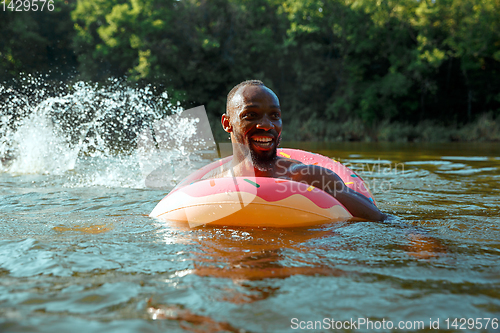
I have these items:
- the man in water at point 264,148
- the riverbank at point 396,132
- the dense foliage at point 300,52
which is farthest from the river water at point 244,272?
the dense foliage at point 300,52

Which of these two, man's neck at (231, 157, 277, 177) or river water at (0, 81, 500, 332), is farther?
man's neck at (231, 157, 277, 177)

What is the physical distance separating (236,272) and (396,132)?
1740 centimetres

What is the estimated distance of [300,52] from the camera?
2459 cm

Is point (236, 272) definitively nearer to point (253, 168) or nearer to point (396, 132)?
point (253, 168)

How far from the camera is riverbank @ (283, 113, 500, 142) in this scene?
1725 cm

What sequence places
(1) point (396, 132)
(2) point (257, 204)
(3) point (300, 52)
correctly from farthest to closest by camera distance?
(3) point (300, 52) < (1) point (396, 132) < (2) point (257, 204)

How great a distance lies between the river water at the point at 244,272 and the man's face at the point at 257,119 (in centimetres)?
60

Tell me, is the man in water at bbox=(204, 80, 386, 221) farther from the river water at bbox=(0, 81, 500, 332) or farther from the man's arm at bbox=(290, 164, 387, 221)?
the river water at bbox=(0, 81, 500, 332)

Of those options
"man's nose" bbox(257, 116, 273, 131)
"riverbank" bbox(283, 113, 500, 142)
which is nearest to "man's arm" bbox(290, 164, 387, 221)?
"man's nose" bbox(257, 116, 273, 131)

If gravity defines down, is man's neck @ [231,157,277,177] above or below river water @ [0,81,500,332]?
above

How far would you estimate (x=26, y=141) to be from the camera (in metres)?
7.95

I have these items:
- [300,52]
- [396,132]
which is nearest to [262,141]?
[396,132]

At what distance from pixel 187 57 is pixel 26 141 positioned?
51.5 feet

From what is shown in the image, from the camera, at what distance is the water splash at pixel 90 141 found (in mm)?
7012
